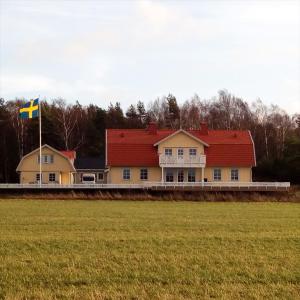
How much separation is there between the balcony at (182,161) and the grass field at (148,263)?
34.5 metres

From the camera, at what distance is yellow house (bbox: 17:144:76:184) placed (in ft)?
175

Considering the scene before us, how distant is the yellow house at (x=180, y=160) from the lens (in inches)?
2044

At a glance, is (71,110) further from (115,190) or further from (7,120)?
(115,190)

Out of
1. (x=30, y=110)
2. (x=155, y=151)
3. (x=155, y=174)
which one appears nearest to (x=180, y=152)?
(x=155, y=151)

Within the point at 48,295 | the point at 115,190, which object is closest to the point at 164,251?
the point at 48,295

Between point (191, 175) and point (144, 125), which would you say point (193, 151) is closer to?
point (191, 175)

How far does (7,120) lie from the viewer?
71125 mm

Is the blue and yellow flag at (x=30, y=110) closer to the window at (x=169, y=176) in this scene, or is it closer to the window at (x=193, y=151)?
the window at (x=169, y=176)

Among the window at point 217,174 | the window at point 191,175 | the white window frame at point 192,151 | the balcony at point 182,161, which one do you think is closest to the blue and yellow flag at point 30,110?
the balcony at point 182,161

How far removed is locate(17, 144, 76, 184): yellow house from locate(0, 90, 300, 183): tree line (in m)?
16.0

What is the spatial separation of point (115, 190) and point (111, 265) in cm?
3411

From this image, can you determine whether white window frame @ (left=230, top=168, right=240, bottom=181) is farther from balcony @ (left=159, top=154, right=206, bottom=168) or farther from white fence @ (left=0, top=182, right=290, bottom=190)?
white fence @ (left=0, top=182, right=290, bottom=190)

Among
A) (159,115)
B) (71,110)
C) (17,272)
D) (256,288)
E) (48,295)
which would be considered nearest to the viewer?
(48,295)

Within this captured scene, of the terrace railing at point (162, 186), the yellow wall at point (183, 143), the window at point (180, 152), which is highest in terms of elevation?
the yellow wall at point (183, 143)
